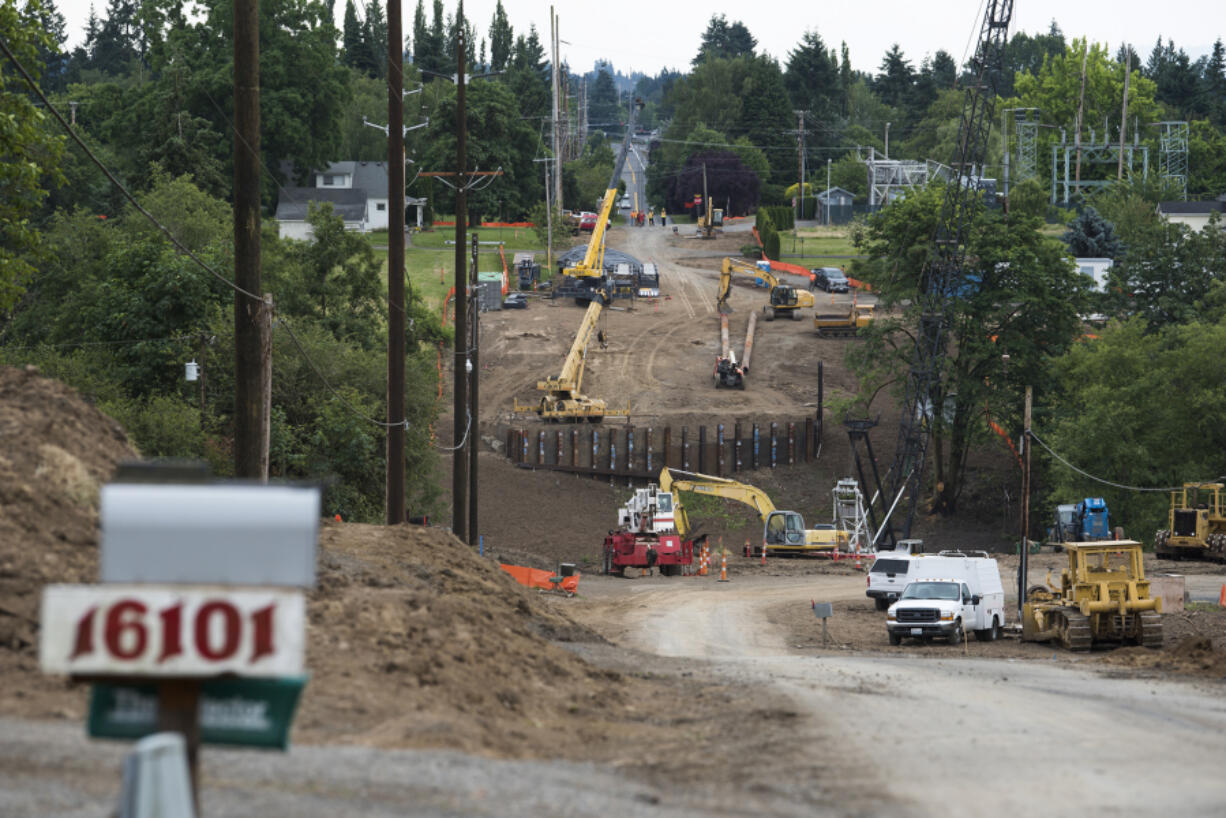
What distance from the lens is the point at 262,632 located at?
7.71m

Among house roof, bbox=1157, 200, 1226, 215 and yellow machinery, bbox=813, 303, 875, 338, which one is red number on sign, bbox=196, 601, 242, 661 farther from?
house roof, bbox=1157, 200, 1226, 215

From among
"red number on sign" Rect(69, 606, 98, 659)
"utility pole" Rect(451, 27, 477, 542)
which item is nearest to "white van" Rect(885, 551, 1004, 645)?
"utility pole" Rect(451, 27, 477, 542)

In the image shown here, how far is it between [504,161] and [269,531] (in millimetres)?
121271

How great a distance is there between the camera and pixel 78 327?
2040 inches

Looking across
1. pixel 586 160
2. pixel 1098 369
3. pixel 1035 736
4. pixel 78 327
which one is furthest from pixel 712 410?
pixel 586 160

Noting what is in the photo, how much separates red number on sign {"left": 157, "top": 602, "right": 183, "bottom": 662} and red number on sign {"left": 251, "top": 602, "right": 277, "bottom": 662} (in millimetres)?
389

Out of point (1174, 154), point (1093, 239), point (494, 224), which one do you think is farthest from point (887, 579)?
point (1174, 154)

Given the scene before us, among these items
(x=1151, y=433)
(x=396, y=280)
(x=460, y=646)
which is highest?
(x=396, y=280)

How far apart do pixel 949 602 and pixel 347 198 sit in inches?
3699

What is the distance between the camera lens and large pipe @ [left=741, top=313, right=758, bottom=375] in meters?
76.8

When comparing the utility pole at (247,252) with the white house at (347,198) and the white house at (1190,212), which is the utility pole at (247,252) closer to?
the white house at (347,198)

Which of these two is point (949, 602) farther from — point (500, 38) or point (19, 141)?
point (500, 38)

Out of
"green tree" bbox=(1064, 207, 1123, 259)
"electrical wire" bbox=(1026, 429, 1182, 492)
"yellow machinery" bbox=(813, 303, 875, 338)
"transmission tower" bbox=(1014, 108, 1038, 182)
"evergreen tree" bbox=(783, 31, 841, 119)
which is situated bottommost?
"electrical wire" bbox=(1026, 429, 1182, 492)

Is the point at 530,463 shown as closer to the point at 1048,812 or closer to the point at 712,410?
the point at 712,410
